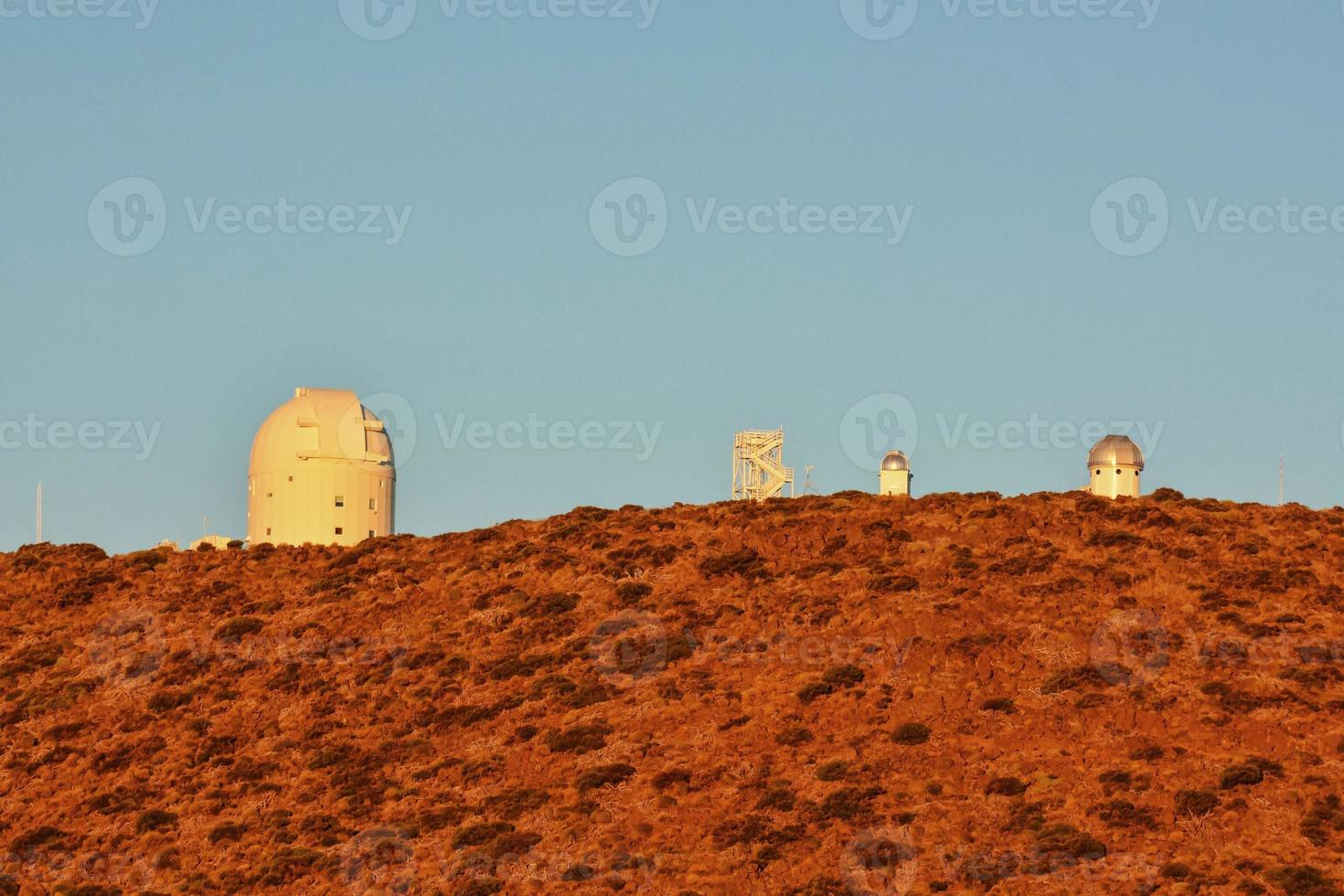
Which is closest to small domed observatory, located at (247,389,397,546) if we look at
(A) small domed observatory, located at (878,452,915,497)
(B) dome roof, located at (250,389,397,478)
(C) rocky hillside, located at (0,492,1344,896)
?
(B) dome roof, located at (250,389,397,478)

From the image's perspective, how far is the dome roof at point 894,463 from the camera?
207 feet

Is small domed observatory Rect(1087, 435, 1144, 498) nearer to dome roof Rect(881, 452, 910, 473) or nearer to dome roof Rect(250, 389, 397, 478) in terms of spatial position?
dome roof Rect(881, 452, 910, 473)

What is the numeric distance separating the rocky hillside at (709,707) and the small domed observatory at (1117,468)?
146 inches

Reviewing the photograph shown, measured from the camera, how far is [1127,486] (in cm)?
5438

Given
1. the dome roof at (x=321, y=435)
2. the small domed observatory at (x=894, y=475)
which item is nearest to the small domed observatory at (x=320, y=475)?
the dome roof at (x=321, y=435)

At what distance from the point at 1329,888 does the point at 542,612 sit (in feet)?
68.6

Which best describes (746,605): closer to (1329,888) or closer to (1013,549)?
(1013,549)

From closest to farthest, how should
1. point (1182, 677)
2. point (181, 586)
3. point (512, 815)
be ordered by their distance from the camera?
point (512, 815) → point (1182, 677) → point (181, 586)

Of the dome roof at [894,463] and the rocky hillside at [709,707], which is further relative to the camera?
the dome roof at [894,463]

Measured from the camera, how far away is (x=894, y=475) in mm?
63125

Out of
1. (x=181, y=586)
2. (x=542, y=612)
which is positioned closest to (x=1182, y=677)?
(x=542, y=612)

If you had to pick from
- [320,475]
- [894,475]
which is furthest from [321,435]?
[894,475]

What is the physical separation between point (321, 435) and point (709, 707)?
2175cm

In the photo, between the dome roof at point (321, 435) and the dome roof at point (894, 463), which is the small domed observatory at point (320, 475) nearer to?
the dome roof at point (321, 435)
